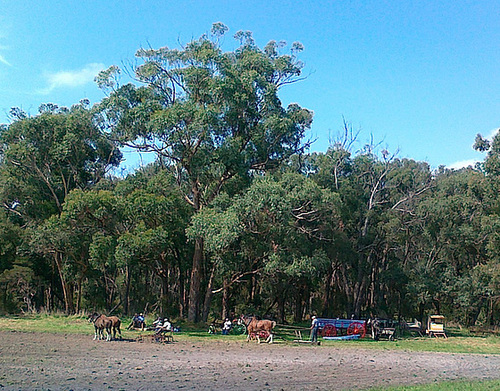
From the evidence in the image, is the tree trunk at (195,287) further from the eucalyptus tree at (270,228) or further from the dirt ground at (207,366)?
the dirt ground at (207,366)

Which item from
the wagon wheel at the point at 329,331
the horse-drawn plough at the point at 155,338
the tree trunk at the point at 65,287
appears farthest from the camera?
the tree trunk at the point at 65,287

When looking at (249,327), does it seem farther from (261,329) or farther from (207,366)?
(207,366)

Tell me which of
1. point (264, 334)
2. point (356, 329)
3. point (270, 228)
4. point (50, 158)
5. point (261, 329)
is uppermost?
point (50, 158)

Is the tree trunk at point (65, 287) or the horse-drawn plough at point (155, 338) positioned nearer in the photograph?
the horse-drawn plough at point (155, 338)

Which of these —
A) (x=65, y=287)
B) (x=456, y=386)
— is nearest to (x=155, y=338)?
(x=456, y=386)

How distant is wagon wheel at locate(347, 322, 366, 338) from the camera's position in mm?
30844

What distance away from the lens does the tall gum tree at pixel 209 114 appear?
31.0 metres

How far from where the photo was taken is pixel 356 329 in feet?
102

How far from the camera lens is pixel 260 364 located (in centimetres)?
1628

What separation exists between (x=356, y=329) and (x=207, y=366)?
17.7m

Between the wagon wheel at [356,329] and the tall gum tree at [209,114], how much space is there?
10211mm

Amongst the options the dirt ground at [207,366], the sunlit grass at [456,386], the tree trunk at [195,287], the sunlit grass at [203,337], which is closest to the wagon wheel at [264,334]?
the sunlit grass at [203,337]

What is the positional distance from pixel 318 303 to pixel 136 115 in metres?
29.8

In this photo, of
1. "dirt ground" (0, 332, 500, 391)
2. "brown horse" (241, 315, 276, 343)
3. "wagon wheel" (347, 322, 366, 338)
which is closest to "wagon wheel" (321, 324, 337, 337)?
"wagon wheel" (347, 322, 366, 338)
